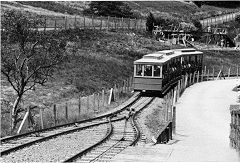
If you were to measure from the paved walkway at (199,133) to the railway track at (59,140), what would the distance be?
188 centimetres

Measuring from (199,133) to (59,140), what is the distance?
6.85 m

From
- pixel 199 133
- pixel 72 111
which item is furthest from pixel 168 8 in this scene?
pixel 199 133

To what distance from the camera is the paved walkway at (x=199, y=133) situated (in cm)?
1567

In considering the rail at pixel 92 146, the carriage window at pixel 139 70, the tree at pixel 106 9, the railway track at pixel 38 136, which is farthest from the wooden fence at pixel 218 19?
the rail at pixel 92 146

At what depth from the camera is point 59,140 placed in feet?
66.2

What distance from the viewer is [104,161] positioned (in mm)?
15914

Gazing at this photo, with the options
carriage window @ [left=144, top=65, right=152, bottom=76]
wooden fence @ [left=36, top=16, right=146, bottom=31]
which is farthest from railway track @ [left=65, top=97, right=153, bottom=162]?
wooden fence @ [left=36, top=16, right=146, bottom=31]

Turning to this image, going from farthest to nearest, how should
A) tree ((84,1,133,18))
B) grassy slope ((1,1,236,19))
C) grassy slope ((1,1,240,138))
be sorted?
grassy slope ((1,1,236,19)) → tree ((84,1,133,18)) → grassy slope ((1,1,240,138))

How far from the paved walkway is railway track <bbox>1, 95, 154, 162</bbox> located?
1884 millimetres

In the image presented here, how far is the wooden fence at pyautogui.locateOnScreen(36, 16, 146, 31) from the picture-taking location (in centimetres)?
6499

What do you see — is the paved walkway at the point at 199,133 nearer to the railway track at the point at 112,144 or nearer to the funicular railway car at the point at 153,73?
the railway track at the point at 112,144

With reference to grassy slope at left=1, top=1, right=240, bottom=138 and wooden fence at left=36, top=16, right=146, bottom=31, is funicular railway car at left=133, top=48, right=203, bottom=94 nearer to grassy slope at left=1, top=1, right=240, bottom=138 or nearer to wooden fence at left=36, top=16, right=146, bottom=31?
grassy slope at left=1, top=1, right=240, bottom=138

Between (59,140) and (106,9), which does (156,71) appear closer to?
(59,140)

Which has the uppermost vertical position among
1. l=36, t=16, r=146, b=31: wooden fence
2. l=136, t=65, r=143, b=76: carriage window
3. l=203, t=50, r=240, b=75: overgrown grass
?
l=36, t=16, r=146, b=31: wooden fence
